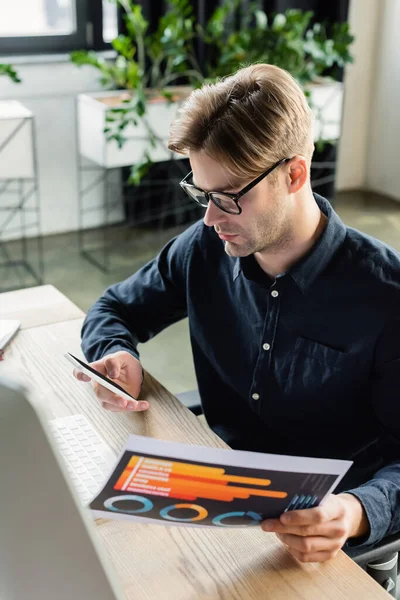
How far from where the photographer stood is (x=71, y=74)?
4109mm

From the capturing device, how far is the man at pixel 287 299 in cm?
132

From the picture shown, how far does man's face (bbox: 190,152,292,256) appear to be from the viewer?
1.34 metres

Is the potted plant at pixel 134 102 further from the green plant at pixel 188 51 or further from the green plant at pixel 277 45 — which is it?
the green plant at pixel 277 45

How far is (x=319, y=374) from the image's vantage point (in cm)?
138

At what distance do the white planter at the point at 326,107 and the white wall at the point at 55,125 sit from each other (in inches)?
44.3

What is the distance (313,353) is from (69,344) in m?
0.52

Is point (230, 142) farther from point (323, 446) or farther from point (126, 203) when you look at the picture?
point (126, 203)

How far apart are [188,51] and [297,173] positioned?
10.4 feet

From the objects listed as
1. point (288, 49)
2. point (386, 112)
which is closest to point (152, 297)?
point (288, 49)

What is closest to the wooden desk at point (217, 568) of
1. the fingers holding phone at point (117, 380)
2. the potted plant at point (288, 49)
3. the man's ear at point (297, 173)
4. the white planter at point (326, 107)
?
the fingers holding phone at point (117, 380)

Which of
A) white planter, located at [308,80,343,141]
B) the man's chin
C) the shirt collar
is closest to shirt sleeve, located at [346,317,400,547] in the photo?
the shirt collar

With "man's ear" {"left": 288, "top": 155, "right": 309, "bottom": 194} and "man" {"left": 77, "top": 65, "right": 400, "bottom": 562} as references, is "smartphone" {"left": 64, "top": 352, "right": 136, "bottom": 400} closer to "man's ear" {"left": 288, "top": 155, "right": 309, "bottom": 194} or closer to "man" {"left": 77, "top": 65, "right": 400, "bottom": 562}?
"man" {"left": 77, "top": 65, "right": 400, "bottom": 562}

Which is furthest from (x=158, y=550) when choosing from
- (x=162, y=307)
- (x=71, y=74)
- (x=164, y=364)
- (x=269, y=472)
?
(x=71, y=74)

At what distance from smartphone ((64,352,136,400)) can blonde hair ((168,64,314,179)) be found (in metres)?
0.40
